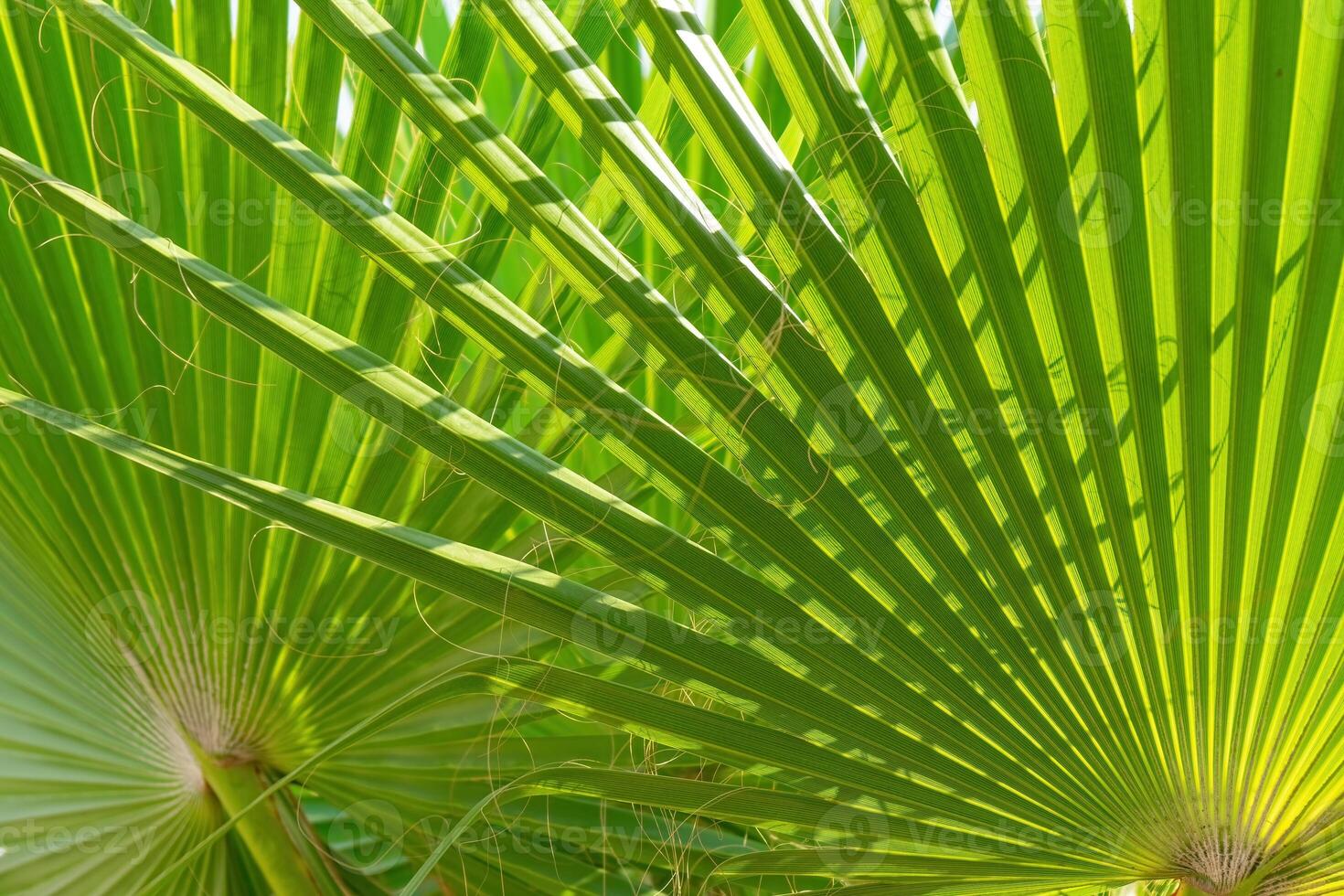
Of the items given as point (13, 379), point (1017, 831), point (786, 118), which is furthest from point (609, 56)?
point (1017, 831)

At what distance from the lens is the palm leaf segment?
90 cm

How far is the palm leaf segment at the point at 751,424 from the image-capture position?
2.95ft

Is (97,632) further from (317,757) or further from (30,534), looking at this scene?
(317,757)

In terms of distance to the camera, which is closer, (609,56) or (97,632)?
(97,632)

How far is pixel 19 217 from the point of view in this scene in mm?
1335

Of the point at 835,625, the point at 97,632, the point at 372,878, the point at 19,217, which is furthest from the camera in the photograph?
the point at 372,878

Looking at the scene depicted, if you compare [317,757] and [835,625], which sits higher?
[835,625]

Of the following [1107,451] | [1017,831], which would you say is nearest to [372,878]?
[1017,831]

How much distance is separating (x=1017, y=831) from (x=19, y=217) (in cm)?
153

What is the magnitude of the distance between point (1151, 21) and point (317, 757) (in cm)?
102

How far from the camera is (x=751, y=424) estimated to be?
1025mm

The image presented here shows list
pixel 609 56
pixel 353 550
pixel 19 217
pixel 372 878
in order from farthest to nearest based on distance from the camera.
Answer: pixel 609 56 < pixel 372 878 < pixel 19 217 < pixel 353 550

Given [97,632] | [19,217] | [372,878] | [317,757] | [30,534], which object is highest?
[19,217]

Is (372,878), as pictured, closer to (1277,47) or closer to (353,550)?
(353,550)
